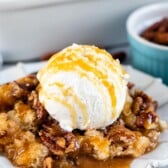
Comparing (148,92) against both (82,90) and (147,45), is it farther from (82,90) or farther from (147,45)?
(82,90)

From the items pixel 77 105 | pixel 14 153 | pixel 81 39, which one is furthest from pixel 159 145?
pixel 81 39

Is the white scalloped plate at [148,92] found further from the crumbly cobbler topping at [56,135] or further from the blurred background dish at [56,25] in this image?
the blurred background dish at [56,25]

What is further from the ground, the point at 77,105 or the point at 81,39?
the point at 77,105

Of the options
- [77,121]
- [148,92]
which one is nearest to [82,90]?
[77,121]

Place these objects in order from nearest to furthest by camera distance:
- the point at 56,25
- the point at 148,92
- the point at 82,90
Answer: the point at 82,90, the point at 148,92, the point at 56,25

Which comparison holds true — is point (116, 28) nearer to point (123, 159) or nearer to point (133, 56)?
point (133, 56)

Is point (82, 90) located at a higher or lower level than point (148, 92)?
higher

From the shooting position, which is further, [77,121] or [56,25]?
[56,25]

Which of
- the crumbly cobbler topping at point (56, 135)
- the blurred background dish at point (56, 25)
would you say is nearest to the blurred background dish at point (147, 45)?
the blurred background dish at point (56, 25)
